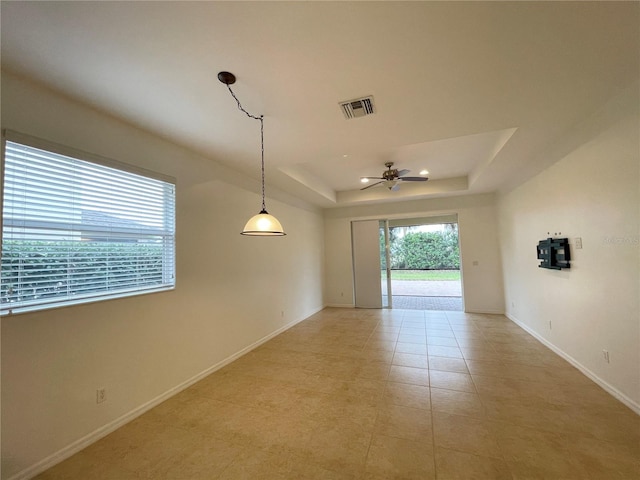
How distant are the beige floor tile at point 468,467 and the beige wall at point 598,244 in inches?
64.4

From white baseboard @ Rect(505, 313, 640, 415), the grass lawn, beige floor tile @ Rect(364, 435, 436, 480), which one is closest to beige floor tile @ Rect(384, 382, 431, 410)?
beige floor tile @ Rect(364, 435, 436, 480)

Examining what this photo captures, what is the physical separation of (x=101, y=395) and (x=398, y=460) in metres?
2.47

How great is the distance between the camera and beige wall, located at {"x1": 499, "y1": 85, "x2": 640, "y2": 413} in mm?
2248

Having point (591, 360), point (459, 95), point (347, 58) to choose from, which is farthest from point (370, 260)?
point (347, 58)

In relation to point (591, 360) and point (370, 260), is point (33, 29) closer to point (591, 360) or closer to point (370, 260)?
point (591, 360)

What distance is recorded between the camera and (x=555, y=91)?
2180 mm

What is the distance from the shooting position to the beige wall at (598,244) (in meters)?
2.25

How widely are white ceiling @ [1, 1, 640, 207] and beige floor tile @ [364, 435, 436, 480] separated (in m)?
2.82

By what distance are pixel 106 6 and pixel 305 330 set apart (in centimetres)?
484

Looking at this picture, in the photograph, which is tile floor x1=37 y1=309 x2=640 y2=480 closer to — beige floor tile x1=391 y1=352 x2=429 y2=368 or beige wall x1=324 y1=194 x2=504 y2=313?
beige floor tile x1=391 y1=352 x2=429 y2=368

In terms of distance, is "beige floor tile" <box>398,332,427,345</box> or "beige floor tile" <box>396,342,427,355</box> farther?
"beige floor tile" <box>398,332,427,345</box>

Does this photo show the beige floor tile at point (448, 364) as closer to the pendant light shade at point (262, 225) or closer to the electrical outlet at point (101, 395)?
the pendant light shade at point (262, 225)

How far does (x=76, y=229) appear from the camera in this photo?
6.97ft

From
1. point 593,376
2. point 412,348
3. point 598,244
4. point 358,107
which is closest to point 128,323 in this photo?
point 358,107
